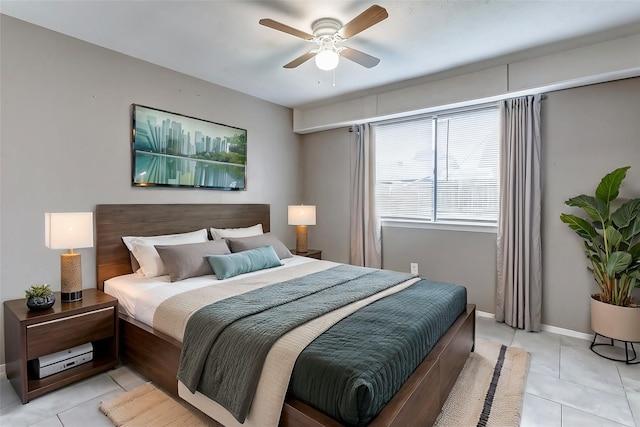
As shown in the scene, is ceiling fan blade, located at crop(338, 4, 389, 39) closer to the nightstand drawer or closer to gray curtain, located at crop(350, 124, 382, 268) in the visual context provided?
gray curtain, located at crop(350, 124, 382, 268)

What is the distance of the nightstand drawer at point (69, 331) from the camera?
215 centimetres

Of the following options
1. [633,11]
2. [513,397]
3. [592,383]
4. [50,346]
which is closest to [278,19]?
[633,11]

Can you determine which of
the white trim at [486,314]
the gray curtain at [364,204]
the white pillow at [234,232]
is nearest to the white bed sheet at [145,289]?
the white pillow at [234,232]

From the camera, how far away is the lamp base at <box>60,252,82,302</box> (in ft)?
8.02

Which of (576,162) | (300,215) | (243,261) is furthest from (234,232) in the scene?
(576,162)

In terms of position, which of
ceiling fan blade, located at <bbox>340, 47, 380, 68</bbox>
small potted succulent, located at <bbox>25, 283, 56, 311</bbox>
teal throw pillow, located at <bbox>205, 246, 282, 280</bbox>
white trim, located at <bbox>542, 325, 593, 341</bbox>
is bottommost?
white trim, located at <bbox>542, 325, 593, 341</bbox>

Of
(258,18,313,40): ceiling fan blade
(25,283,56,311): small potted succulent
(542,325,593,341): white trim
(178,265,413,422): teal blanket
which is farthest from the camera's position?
(542,325,593,341): white trim

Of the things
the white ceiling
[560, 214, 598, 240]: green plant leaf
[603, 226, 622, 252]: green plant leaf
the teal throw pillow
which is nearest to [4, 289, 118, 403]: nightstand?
the teal throw pillow

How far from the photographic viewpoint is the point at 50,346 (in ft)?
7.32

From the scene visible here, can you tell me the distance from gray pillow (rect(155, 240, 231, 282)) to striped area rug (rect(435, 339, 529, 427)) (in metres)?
2.15

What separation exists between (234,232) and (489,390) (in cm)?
281

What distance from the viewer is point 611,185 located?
8.96 feet

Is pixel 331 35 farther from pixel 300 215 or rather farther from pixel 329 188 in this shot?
pixel 329 188

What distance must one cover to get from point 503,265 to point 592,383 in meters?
1.29
